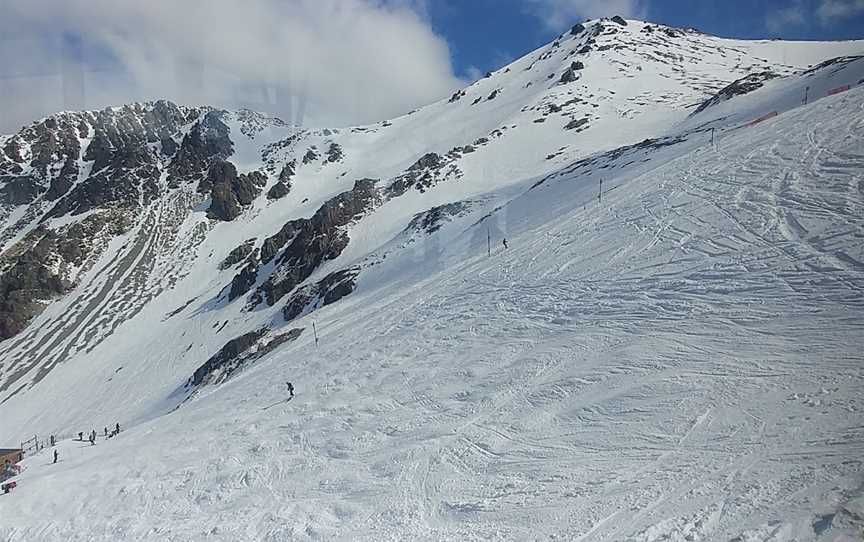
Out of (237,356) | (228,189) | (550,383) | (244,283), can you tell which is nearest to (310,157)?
(228,189)

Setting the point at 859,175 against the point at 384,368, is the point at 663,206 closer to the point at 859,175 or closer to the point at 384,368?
the point at 859,175

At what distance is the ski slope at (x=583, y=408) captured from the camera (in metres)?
7.60

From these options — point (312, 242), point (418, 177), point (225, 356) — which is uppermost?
point (418, 177)

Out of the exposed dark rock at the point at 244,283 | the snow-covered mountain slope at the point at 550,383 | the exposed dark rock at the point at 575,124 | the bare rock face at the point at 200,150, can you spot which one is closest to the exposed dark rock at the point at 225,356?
the snow-covered mountain slope at the point at 550,383

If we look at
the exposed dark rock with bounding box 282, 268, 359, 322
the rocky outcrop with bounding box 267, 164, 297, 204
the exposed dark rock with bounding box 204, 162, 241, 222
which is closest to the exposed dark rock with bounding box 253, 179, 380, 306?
the exposed dark rock with bounding box 282, 268, 359, 322

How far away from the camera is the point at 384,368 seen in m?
16.4

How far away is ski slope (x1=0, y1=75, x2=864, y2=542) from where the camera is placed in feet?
24.9

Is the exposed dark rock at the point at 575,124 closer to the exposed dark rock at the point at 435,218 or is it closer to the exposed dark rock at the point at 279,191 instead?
the exposed dark rock at the point at 435,218

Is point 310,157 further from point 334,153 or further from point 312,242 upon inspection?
point 312,242

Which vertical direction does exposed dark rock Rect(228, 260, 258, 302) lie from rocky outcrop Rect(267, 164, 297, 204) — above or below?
below

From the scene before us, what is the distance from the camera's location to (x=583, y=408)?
10500 mm

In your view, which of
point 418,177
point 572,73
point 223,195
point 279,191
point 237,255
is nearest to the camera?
point 418,177

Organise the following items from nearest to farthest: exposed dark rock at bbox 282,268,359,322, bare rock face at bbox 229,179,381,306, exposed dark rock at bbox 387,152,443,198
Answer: exposed dark rock at bbox 282,268,359,322 < bare rock face at bbox 229,179,381,306 < exposed dark rock at bbox 387,152,443,198

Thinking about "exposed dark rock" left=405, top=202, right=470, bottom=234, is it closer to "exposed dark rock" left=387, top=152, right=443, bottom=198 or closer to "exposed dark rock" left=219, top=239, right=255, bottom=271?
"exposed dark rock" left=387, top=152, right=443, bottom=198
